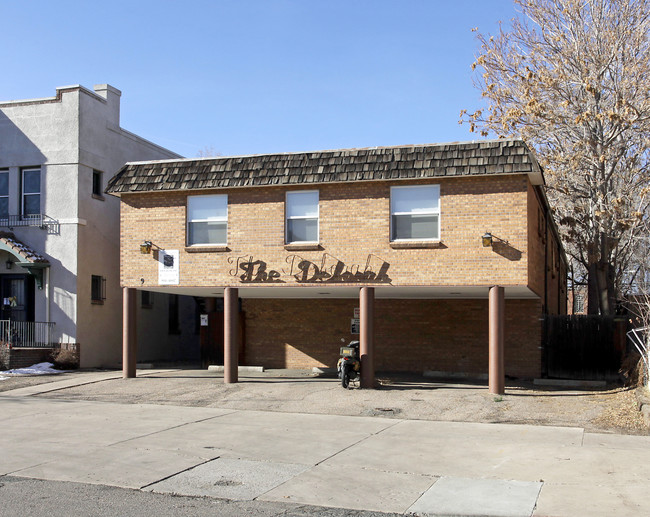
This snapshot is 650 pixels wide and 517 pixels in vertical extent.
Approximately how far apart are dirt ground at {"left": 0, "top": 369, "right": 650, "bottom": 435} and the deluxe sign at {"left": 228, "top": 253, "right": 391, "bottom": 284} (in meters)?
2.65

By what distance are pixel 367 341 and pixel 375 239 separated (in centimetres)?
246

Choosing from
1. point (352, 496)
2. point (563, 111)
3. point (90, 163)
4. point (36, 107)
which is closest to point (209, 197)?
point (90, 163)

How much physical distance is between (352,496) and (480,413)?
683 centimetres

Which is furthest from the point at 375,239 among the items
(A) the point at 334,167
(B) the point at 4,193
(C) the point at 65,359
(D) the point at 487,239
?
(B) the point at 4,193

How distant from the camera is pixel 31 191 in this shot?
78.4 ft

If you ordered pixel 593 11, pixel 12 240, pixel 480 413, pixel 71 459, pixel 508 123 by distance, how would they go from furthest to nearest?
1. pixel 508 123
2. pixel 593 11
3. pixel 12 240
4. pixel 480 413
5. pixel 71 459

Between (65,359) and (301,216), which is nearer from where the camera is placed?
(301,216)

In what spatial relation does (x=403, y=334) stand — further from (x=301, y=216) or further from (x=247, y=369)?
(x=301, y=216)

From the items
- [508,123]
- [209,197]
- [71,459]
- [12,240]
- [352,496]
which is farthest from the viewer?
[508,123]

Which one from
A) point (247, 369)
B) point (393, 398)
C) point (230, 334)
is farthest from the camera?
point (247, 369)

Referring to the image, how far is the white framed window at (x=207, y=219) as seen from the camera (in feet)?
62.3

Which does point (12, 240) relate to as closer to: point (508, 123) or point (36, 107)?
point (36, 107)

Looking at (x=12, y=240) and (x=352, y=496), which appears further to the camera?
(x=12, y=240)

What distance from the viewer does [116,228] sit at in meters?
25.3
